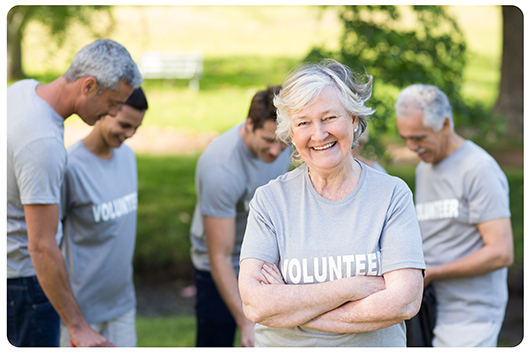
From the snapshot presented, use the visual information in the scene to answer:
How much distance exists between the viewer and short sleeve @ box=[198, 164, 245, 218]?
3000mm

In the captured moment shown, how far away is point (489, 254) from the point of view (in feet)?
9.29

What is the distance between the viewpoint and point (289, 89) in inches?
77.4

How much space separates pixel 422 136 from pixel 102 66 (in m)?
1.79

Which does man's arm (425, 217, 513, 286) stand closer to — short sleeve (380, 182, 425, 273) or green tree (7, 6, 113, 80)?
short sleeve (380, 182, 425, 273)

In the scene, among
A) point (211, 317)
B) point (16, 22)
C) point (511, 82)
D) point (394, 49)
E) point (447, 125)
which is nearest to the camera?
point (447, 125)

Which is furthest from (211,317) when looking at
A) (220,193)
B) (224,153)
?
(224,153)

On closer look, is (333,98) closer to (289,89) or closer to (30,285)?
(289,89)

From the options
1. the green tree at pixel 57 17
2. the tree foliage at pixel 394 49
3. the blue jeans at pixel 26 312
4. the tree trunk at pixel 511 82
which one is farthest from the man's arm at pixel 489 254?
the tree trunk at pixel 511 82

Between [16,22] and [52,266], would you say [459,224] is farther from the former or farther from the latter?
[16,22]

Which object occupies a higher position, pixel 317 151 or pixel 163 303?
pixel 317 151

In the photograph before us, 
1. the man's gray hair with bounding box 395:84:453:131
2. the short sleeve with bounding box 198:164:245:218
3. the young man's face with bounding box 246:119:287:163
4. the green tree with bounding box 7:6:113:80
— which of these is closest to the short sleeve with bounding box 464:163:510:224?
the man's gray hair with bounding box 395:84:453:131
